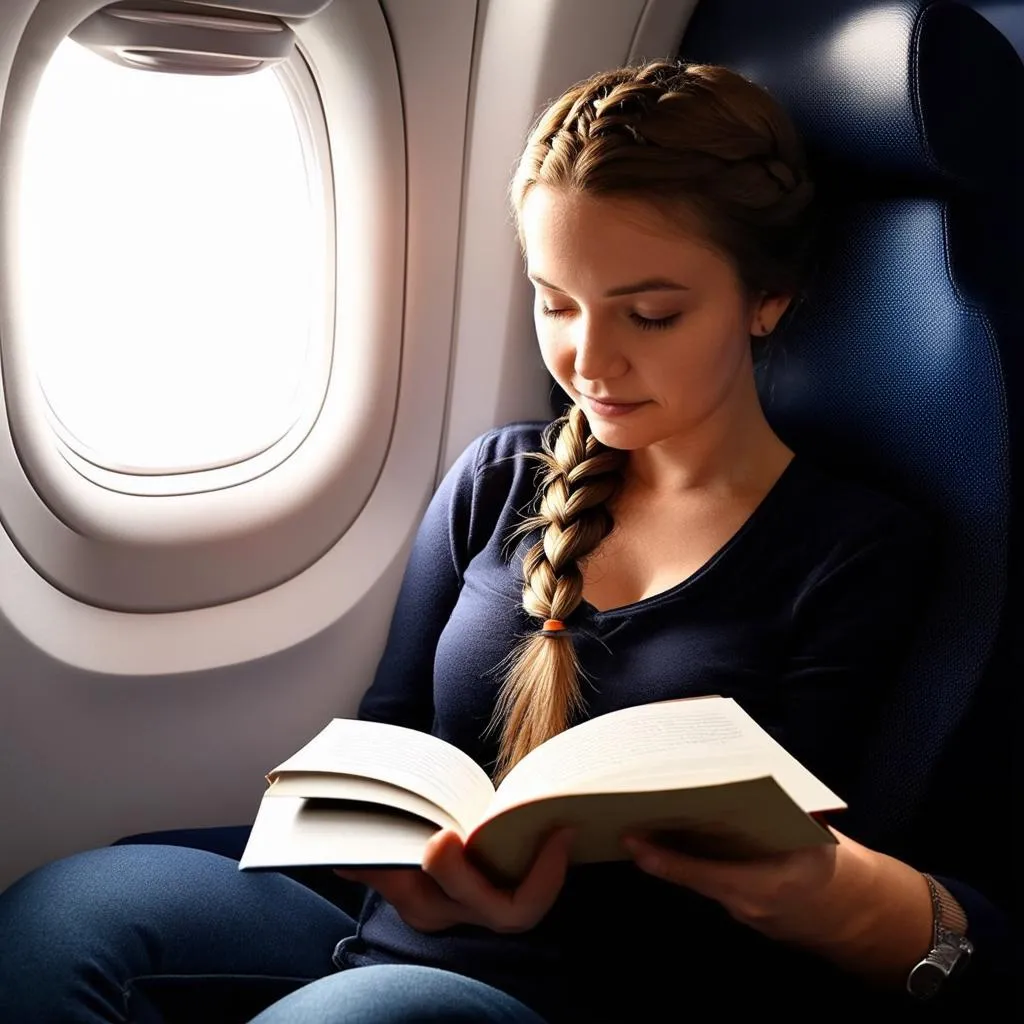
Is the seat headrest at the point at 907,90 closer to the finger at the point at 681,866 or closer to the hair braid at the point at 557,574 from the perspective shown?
the hair braid at the point at 557,574

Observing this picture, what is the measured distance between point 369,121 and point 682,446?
583mm

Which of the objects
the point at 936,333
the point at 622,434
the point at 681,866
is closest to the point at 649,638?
the point at 622,434

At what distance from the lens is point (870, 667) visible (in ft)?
3.99

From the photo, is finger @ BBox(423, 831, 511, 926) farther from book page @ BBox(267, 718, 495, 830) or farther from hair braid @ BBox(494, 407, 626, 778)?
hair braid @ BBox(494, 407, 626, 778)

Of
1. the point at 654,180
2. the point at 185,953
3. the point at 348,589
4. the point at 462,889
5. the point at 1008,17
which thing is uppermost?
the point at 1008,17

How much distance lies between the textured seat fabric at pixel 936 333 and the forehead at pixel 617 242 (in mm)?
195

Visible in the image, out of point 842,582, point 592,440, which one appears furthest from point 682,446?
point 842,582

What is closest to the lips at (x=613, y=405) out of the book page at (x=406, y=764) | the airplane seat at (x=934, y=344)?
the airplane seat at (x=934, y=344)

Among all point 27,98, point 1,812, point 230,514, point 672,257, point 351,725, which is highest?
point 27,98

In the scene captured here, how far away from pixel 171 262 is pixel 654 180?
82 cm

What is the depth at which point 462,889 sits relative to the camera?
1.00m

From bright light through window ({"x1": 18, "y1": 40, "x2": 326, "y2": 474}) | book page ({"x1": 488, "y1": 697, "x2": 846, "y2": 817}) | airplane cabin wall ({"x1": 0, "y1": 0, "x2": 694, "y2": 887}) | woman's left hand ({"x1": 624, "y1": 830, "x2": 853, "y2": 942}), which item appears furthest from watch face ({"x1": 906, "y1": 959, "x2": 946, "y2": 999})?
bright light through window ({"x1": 18, "y1": 40, "x2": 326, "y2": 474})

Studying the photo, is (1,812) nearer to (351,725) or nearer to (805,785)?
(351,725)

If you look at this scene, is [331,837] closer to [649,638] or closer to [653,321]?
[649,638]
